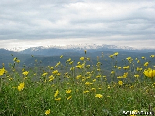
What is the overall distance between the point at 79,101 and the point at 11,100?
5.76 feet

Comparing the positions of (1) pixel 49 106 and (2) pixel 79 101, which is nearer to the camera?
(1) pixel 49 106

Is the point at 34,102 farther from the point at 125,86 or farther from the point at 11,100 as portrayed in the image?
the point at 125,86

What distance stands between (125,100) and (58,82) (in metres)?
3.15

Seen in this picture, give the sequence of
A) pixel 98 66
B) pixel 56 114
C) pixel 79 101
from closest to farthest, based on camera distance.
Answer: pixel 56 114 → pixel 79 101 → pixel 98 66

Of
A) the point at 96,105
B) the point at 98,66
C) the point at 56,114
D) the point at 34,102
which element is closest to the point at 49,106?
the point at 34,102

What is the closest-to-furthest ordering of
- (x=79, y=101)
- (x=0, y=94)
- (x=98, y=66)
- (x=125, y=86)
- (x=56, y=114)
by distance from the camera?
(x=56, y=114), (x=0, y=94), (x=79, y=101), (x=125, y=86), (x=98, y=66)

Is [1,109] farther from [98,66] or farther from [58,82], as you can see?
[98,66]

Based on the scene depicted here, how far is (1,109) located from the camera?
4.82 m

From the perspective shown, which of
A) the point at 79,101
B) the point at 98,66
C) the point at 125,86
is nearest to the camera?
the point at 79,101

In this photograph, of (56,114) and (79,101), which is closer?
(56,114)

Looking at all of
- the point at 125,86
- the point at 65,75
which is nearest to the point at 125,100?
the point at 125,86

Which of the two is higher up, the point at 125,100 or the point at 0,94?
the point at 0,94

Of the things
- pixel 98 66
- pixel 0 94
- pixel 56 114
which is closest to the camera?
pixel 56 114

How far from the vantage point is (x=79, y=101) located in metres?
5.91
